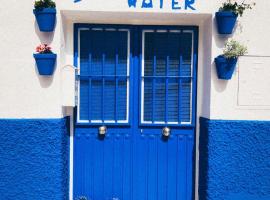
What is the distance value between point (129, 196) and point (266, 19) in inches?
121

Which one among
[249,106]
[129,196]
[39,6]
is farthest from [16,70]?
[249,106]

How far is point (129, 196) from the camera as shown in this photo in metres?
5.15

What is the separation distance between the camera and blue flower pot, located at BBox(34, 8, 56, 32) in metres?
4.42

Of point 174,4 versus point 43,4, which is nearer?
point 43,4

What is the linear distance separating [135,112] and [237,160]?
153cm

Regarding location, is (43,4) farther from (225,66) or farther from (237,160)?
(237,160)

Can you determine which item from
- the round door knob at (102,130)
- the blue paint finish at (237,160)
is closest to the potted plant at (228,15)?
the blue paint finish at (237,160)

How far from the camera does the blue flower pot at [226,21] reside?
4.52 meters

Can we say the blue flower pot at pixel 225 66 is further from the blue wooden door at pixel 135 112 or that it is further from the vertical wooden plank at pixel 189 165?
the vertical wooden plank at pixel 189 165

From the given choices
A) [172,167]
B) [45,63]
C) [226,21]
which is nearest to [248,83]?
[226,21]

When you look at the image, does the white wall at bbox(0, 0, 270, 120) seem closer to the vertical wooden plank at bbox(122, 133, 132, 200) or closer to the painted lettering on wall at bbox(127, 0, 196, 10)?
the painted lettering on wall at bbox(127, 0, 196, 10)

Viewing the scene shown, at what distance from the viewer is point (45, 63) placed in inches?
176

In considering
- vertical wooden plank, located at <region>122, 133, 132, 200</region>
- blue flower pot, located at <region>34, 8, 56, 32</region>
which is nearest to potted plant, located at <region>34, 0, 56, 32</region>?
blue flower pot, located at <region>34, 8, 56, 32</region>

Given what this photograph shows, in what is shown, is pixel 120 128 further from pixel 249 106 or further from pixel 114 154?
pixel 249 106
